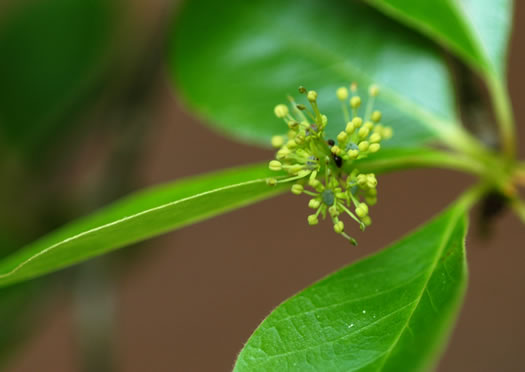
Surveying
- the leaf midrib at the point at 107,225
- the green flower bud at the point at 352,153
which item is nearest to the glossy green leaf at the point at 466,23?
the green flower bud at the point at 352,153

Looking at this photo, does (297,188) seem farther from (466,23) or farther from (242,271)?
(242,271)

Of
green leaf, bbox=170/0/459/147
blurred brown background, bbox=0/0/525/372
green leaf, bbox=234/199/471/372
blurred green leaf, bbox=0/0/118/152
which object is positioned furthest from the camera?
blurred brown background, bbox=0/0/525/372

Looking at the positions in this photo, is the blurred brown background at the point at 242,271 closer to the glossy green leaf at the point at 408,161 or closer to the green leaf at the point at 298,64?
the green leaf at the point at 298,64

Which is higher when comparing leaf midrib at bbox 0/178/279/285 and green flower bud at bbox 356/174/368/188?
leaf midrib at bbox 0/178/279/285

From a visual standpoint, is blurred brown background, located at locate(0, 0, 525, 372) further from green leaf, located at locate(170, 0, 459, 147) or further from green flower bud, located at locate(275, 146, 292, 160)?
green flower bud, located at locate(275, 146, 292, 160)

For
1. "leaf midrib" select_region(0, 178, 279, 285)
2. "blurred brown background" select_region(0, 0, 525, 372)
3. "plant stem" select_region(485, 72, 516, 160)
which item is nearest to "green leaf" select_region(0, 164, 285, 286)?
"leaf midrib" select_region(0, 178, 279, 285)

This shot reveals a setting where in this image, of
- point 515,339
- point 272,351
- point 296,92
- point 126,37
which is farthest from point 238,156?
point 272,351

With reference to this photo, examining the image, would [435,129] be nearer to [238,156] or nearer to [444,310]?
[444,310]

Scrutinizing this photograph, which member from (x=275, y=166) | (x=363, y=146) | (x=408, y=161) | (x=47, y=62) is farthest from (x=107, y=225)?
(x=47, y=62)
